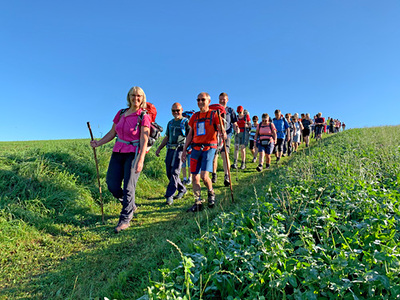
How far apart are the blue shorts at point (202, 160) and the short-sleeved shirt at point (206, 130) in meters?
0.10

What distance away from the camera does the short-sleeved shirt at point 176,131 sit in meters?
6.64

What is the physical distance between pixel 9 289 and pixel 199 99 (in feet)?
15.1

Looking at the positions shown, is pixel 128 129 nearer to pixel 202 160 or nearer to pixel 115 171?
pixel 115 171

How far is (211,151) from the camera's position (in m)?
5.30

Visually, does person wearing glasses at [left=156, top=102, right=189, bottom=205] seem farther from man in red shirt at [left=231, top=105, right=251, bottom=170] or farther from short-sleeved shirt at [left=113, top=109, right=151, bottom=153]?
man in red shirt at [left=231, top=105, right=251, bottom=170]

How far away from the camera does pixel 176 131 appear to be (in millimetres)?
6676

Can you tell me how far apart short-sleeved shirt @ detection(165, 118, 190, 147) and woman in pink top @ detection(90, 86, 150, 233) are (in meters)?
1.84

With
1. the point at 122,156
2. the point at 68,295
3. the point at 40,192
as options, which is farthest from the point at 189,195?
the point at 68,295

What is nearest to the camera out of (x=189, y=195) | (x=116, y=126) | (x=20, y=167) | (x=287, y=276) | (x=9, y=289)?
Answer: (x=287, y=276)

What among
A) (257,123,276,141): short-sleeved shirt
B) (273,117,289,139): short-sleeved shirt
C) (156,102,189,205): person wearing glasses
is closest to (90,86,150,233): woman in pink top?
(156,102,189,205): person wearing glasses

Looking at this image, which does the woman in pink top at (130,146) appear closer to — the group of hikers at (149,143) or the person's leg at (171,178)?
the group of hikers at (149,143)

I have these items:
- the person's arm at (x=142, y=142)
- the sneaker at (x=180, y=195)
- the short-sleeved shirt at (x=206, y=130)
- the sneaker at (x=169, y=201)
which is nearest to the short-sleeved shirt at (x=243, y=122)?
the sneaker at (x=180, y=195)

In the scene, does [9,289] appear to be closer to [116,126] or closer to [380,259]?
[116,126]

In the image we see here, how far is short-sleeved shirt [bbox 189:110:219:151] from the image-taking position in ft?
17.3
